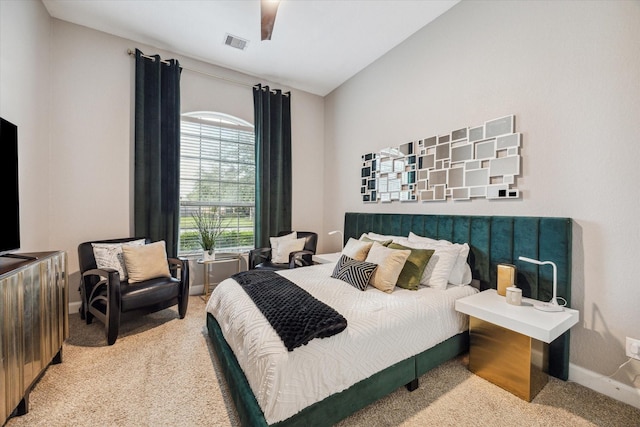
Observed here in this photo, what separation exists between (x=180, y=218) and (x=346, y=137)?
2824 millimetres

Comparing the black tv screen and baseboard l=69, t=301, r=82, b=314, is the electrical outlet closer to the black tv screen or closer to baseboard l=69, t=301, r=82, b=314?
the black tv screen

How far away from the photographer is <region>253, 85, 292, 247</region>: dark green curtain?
162 inches

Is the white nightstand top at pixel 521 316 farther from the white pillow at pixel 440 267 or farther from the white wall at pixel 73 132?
the white wall at pixel 73 132

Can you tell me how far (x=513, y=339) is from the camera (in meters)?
1.77

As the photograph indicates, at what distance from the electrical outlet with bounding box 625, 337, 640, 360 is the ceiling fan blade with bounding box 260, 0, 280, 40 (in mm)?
3359

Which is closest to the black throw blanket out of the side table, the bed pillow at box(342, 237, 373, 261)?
the bed pillow at box(342, 237, 373, 261)

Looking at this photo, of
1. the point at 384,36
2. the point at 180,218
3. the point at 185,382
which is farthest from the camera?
the point at 180,218

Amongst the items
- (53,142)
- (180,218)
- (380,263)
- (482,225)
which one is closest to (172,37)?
(53,142)

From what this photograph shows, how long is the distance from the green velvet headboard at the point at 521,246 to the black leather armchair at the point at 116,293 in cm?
280

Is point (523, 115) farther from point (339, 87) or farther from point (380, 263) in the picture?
point (339, 87)

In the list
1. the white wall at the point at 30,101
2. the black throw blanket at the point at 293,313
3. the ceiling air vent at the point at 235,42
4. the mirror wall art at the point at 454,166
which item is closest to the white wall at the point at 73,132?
the white wall at the point at 30,101

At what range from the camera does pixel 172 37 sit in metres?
3.23

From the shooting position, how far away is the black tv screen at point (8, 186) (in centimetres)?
175

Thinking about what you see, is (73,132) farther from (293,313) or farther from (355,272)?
(355,272)
